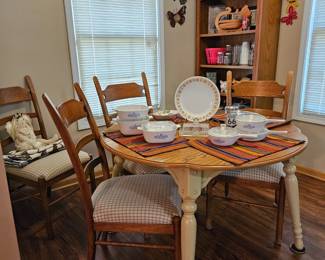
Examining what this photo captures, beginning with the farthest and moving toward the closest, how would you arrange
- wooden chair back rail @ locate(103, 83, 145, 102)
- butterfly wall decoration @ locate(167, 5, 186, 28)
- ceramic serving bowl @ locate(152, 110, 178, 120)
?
butterfly wall decoration @ locate(167, 5, 186, 28)
wooden chair back rail @ locate(103, 83, 145, 102)
ceramic serving bowl @ locate(152, 110, 178, 120)

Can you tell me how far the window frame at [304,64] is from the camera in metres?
2.39

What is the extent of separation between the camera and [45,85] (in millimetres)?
2334

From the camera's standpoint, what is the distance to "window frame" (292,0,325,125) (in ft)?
7.86

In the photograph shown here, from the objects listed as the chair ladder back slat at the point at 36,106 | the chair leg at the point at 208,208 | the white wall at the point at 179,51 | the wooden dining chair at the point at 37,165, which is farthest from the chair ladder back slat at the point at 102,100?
the white wall at the point at 179,51

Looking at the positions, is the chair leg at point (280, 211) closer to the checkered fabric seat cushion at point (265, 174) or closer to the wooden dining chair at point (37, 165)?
the checkered fabric seat cushion at point (265, 174)

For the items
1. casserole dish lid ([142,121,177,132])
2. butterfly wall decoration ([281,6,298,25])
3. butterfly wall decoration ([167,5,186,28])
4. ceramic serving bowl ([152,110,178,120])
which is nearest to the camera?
casserole dish lid ([142,121,177,132])

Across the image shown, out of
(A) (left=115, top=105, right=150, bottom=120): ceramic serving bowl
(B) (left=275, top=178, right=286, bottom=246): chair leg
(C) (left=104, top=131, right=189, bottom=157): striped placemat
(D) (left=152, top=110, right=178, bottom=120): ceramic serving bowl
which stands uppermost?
(A) (left=115, top=105, right=150, bottom=120): ceramic serving bowl

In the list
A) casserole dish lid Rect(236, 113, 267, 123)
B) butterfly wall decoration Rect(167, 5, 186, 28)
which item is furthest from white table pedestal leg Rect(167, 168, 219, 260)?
butterfly wall decoration Rect(167, 5, 186, 28)

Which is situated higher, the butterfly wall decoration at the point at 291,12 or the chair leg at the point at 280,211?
the butterfly wall decoration at the point at 291,12

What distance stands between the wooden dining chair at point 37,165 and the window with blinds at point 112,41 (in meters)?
0.45

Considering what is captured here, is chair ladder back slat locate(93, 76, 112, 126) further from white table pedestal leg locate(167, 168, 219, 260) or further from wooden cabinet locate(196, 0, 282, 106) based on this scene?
wooden cabinet locate(196, 0, 282, 106)

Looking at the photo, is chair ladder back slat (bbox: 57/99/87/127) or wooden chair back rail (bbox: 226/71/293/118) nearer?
chair ladder back slat (bbox: 57/99/87/127)

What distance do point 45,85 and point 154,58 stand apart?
1.14 metres

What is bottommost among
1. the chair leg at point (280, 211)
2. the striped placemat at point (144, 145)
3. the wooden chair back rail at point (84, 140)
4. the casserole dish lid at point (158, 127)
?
the chair leg at point (280, 211)
